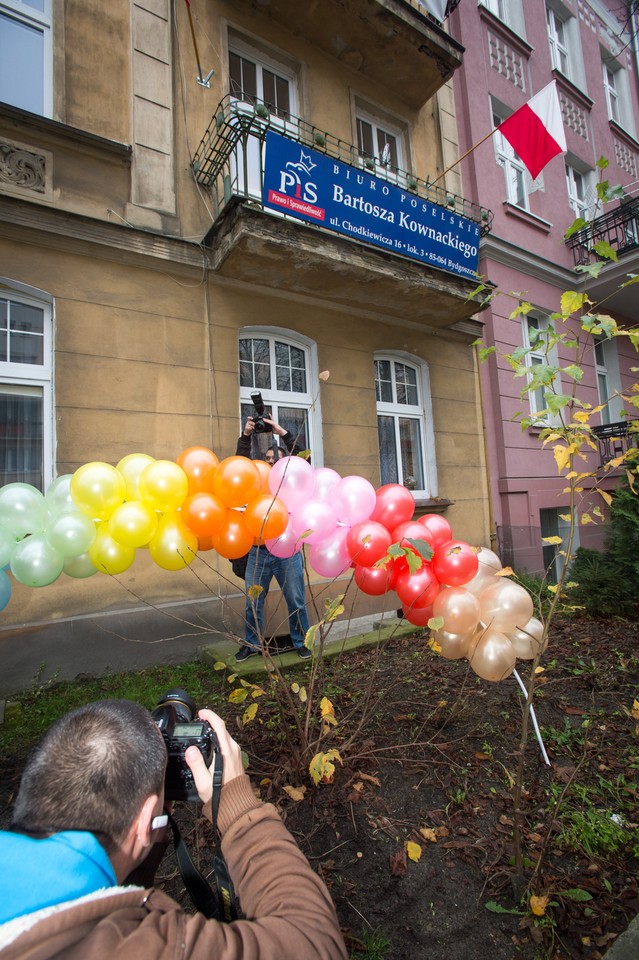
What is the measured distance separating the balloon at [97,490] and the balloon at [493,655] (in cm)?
198

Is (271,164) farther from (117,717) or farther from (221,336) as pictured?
(117,717)

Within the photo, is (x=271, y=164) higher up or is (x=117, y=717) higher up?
(x=271, y=164)

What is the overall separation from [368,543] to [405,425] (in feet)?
15.8

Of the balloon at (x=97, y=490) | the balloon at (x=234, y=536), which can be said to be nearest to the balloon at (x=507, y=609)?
the balloon at (x=234, y=536)

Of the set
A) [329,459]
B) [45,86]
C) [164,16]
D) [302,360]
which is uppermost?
[164,16]

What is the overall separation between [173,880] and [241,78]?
787 cm

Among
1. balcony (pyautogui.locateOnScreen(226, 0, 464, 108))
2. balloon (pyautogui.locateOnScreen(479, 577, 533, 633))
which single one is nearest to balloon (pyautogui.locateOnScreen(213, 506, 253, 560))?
balloon (pyautogui.locateOnScreen(479, 577, 533, 633))

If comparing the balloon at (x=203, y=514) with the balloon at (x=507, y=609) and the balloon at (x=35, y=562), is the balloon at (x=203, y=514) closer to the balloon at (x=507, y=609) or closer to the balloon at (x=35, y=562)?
the balloon at (x=35, y=562)

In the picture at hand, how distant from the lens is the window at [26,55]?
4.44 meters

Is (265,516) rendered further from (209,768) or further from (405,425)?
(405,425)

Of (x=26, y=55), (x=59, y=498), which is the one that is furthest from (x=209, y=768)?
(x=26, y=55)

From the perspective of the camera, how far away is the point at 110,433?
4371 mm

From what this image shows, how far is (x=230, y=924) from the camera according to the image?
0.80 metres

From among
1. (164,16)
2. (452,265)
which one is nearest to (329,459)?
(452,265)
